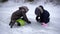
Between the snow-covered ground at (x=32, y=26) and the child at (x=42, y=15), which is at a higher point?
the child at (x=42, y=15)

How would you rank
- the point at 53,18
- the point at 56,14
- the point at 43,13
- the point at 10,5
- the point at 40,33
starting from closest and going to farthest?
the point at 40,33
the point at 43,13
the point at 53,18
the point at 56,14
the point at 10,5

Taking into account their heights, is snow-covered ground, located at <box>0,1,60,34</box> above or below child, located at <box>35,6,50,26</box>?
below

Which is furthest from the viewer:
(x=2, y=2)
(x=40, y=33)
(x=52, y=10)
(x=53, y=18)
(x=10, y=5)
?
(x=2, y=2)

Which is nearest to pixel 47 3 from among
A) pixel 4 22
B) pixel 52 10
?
pixel 52 10

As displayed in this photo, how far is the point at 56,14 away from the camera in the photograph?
2.42 metres

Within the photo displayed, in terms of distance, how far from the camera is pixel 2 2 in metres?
3.24

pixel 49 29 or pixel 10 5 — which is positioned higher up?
pixel 10 5

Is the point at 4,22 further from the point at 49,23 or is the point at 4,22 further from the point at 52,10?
the point at 52,10

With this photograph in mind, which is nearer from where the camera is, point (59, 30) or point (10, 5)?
point (59, 30)

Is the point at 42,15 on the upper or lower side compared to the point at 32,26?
upper

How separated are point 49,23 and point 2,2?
1518 millimetres

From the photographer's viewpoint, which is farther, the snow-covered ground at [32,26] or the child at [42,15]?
the child at [42,15]

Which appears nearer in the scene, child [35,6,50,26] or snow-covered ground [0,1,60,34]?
snow-covered ground [0,1,60,34]

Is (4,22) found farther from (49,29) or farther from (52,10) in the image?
(52,10)
